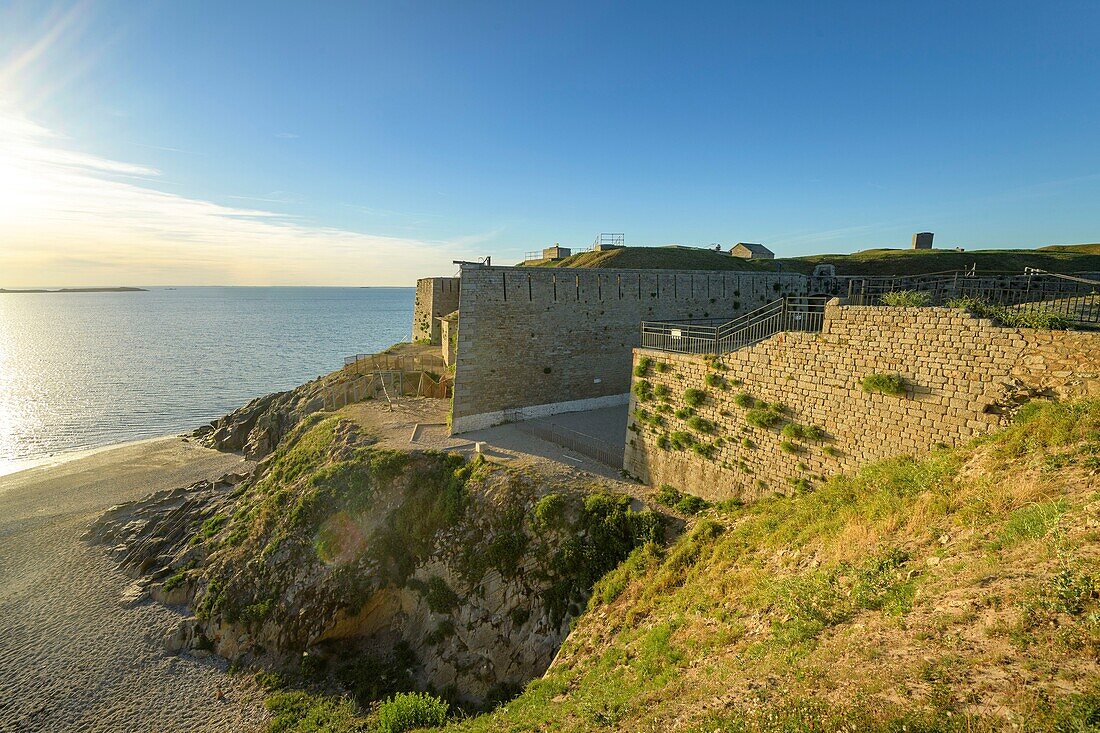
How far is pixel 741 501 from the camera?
1334 cm

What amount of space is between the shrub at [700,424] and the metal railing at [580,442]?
152 inches

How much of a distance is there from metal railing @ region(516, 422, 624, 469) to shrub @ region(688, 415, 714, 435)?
3871 millimetres

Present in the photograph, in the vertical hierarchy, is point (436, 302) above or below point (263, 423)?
above

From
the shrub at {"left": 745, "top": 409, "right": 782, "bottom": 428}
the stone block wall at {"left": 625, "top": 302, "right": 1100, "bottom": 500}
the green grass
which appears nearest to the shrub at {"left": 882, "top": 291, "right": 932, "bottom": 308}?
the stone block wall at {"left": 625, "top": 302, "right": 1100, "bottom": 500}

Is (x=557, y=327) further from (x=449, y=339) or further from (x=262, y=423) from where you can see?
(x=262, y=423)

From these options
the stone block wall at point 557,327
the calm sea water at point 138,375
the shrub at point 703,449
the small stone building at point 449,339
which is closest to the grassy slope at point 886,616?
the shrub at point 703,449

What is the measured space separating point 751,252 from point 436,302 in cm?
3549

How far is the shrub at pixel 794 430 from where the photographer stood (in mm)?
12094

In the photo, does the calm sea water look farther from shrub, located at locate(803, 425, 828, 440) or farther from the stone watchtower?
the stone watchtower

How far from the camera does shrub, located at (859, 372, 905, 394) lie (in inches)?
407

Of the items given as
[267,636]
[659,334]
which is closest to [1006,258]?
[659,334]

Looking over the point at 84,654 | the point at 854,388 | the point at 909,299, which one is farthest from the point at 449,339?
the point at 909,299

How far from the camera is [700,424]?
14.6 meters

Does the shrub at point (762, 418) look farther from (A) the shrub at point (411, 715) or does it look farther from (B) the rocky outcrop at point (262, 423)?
(B) the rocky outcrop at point (262, 423)
